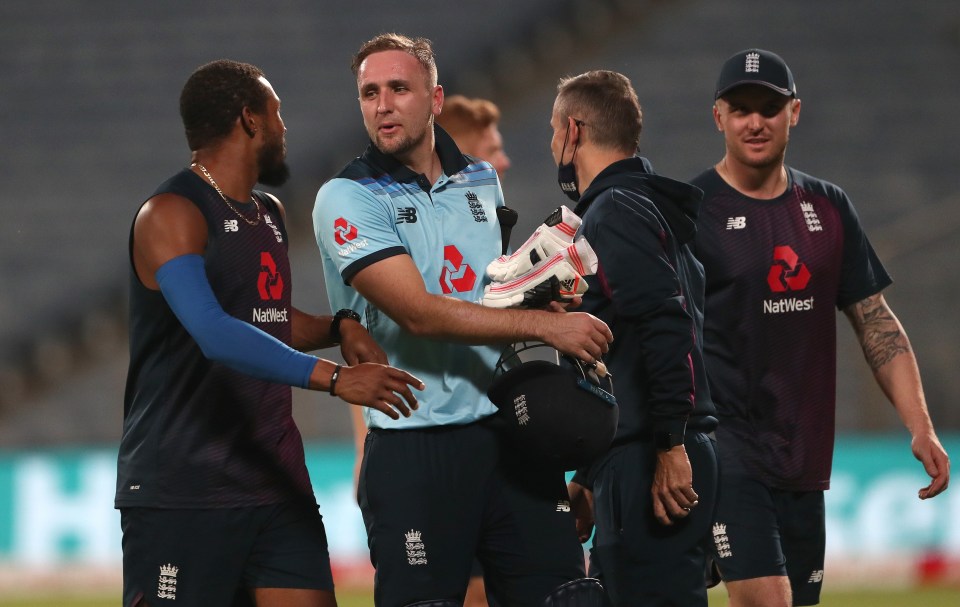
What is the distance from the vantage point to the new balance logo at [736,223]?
5602 millimetres

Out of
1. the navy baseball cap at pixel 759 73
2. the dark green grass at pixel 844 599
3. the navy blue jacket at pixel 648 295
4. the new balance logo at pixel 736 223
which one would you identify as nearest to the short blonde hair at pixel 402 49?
the navy blue jacket at pixel 648 295

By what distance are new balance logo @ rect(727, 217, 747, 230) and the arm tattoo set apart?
656 mm

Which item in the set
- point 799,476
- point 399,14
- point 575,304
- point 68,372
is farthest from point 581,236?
point 399,14

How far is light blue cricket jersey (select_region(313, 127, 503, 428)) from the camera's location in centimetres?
455

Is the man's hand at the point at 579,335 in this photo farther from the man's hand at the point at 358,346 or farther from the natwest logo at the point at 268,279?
the natwest logo at the point at 268,279

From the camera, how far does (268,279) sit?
4672 mm

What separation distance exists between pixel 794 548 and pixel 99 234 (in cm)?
1203

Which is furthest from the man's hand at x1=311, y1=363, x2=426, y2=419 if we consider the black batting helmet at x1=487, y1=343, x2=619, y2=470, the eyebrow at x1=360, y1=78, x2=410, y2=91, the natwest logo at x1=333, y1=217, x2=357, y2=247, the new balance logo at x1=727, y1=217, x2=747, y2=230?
the new balance logo at x1=727, y1=217, x2=747, y2=230

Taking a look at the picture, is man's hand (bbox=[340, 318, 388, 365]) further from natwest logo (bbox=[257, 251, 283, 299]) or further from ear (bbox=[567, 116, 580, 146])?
ear (bbox=[567, 116, 580, 146])

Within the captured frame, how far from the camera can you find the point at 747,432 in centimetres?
550

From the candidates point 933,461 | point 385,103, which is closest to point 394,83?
point 385,103

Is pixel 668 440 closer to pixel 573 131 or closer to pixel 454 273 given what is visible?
pixel 454 273

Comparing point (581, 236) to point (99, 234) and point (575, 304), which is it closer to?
point (575, 304)

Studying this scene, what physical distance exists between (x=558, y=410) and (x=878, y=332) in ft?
6.77
